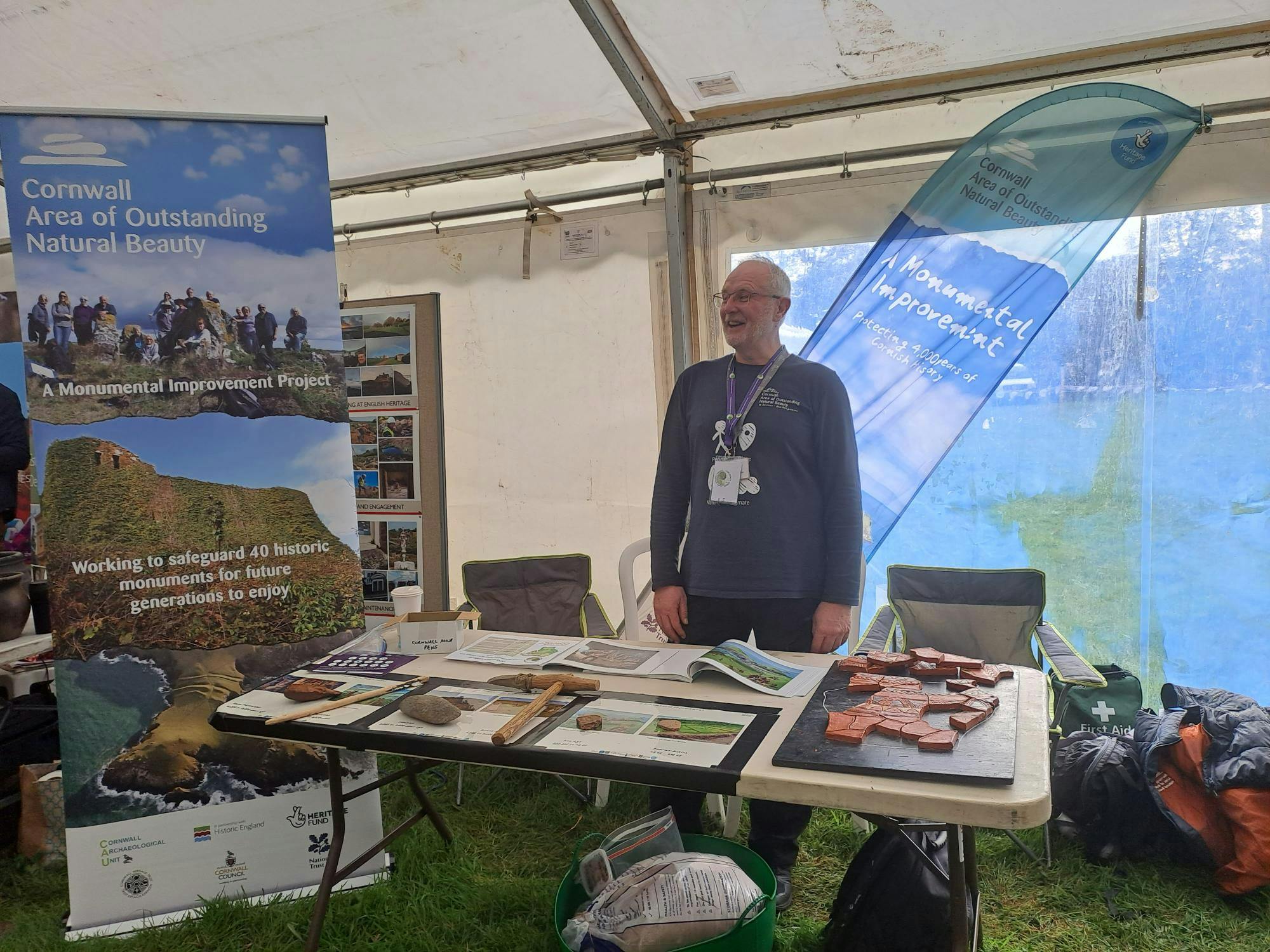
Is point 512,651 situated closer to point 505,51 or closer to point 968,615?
point 968,615

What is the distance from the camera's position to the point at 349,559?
7.82 ft

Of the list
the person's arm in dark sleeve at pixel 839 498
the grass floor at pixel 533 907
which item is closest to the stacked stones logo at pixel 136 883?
the grass floor at pixel 533 907

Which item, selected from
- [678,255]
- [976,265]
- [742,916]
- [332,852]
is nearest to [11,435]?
[332,852]

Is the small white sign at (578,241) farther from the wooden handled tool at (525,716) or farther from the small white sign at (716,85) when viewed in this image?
the wooden handled tool at (525,716)

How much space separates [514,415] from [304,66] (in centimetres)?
152

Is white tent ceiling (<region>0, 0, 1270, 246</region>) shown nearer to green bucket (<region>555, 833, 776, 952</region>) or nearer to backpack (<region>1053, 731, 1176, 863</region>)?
backpack (<region>1053, 731, 1176, 863</region>)

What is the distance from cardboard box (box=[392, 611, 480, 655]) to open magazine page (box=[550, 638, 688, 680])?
1.05ft

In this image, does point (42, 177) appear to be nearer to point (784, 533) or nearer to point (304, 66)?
point (304, 66)

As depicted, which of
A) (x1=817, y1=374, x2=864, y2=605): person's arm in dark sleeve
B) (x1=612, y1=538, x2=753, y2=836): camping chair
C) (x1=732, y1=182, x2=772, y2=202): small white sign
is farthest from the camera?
(x1=732, y1=182, x2=772, y2=202): small white sign

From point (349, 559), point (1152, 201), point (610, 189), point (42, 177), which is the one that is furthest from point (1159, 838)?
point (42, 177)

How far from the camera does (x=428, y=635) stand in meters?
2.17

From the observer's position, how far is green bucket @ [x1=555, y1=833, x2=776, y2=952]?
154cm

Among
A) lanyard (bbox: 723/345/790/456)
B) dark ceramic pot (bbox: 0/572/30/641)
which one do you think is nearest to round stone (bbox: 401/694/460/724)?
lanyard (bbox: 723/345/790/456)

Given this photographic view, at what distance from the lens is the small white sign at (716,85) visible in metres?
2.94
